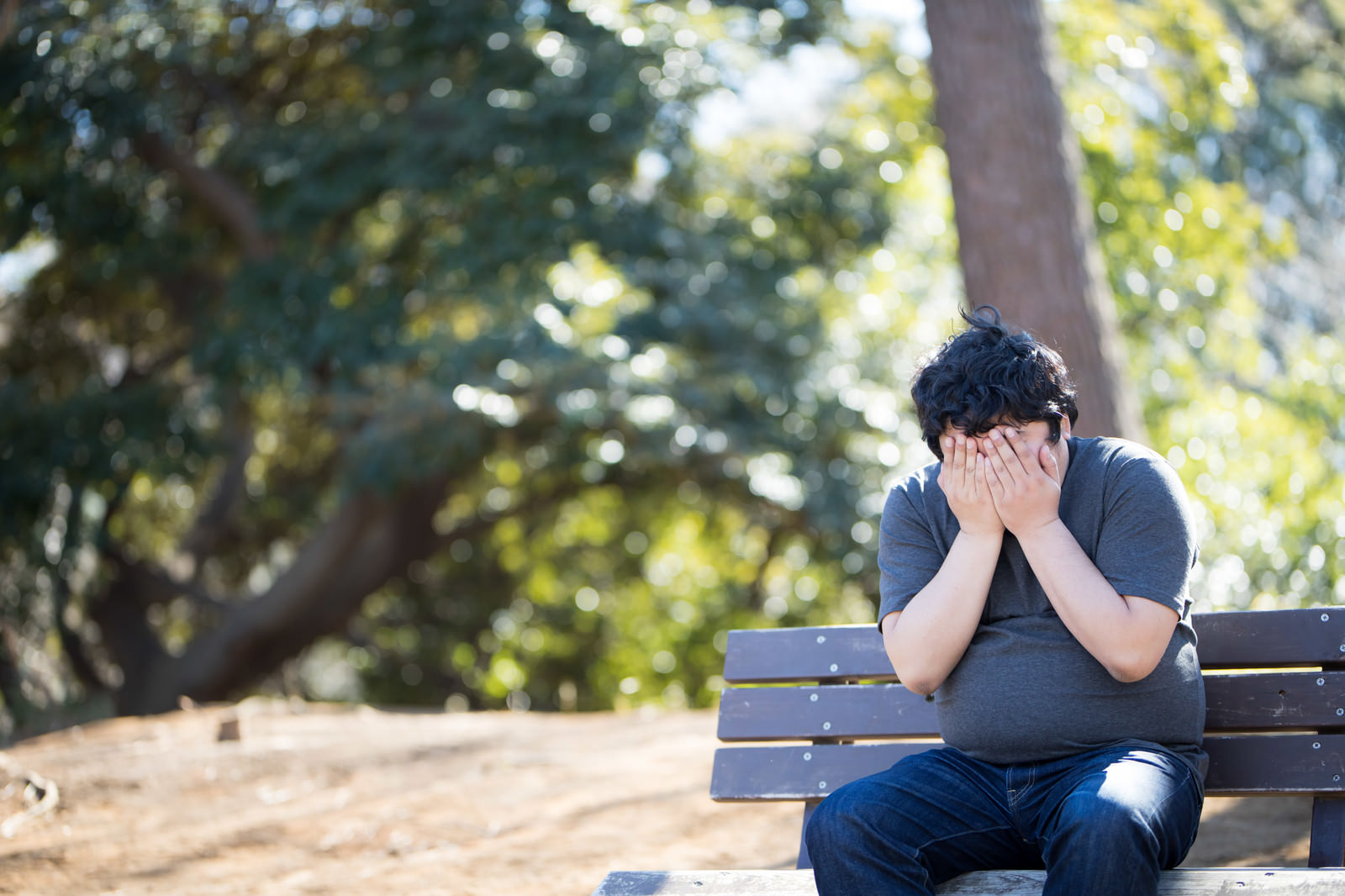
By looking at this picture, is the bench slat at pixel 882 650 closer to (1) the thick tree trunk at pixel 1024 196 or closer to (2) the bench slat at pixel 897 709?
(2) the bench slat at pixel 897 709

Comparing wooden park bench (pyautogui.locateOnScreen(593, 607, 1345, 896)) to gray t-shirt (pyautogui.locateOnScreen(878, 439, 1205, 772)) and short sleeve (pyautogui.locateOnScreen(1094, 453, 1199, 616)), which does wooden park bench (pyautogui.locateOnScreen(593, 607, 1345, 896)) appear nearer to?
gray t-shirt (pyautogui.locateOnScreen(878, 439, 1205, 772))

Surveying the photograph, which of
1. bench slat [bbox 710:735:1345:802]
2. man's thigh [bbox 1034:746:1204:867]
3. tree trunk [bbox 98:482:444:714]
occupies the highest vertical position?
man's thigh [bbox 1034:746:1204:867]

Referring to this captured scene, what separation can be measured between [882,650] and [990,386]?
89cm

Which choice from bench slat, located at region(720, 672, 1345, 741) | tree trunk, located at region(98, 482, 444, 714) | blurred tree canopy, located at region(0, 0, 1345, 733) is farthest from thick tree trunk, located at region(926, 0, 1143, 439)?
tree trunk, located at region(98, 482, 444, 714)

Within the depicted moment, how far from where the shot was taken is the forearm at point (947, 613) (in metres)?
2.39

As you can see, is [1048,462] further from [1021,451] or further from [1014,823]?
[1014,823]

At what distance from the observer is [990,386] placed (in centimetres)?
240

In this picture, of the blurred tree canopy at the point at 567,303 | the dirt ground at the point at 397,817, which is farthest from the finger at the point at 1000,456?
the blurred tree canopy at the point at 567,303

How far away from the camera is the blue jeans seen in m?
2.04

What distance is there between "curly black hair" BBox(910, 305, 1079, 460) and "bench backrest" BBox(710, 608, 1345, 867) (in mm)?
701

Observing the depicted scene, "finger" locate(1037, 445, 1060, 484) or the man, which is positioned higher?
"finger" locate(1037, 445, 1060, 484)

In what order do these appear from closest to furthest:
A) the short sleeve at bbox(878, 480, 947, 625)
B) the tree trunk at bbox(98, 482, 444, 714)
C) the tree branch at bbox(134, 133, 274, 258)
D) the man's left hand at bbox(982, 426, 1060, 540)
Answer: the man's left hand at bbox(982, 426, 1060, 540)
the short sleeve at bbox(878, 480, 947, 625)
the tree branch at bbox(134, 133, 274, 258)
the tree trunk at bbox(98, 482, 444, 714)

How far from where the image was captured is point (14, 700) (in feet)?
29.7

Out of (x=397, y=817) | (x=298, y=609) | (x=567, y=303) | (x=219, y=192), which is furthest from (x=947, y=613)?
(x=298, y=609)
